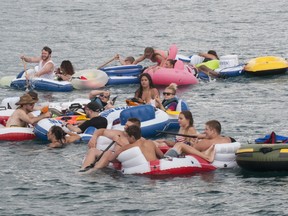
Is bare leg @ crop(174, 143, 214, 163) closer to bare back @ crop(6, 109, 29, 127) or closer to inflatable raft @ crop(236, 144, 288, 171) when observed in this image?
inflatable raft @ crop(236, 144, 288, 171)

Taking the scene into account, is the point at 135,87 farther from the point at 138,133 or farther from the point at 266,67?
the point at 138,133

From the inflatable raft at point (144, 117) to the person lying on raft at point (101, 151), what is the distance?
162 cm

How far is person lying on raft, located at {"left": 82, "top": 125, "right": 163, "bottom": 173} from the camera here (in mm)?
19859

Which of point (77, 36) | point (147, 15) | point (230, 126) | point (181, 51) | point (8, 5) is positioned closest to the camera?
point (230, 126)

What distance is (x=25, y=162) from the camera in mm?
21547

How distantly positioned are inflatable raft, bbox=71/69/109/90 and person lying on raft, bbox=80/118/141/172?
8144 mm

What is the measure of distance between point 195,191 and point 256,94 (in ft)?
32.0

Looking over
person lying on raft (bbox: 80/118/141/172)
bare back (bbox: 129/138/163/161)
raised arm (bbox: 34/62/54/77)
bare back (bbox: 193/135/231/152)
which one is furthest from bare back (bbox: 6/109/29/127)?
raised arm (bbox: 34/62/54/77)

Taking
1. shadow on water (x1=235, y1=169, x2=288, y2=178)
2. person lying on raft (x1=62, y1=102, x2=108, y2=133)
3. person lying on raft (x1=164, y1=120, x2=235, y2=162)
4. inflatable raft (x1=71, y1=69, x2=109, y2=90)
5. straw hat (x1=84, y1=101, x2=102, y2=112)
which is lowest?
shadow on water (x1=235, y1=169, x2=288, y2=178)

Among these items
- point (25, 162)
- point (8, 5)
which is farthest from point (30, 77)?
point (8, 5)

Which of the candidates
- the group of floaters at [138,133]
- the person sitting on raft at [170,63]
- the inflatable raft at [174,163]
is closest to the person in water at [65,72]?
the group of floaters at [138,133]

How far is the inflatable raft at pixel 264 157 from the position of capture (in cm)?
1948

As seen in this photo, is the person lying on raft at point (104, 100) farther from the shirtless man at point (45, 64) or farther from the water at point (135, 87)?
the shirtless man at point (45, 64)

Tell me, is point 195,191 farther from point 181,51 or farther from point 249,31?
point 249,31
